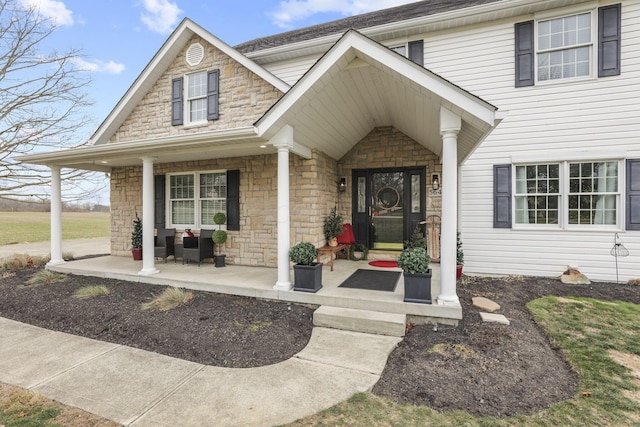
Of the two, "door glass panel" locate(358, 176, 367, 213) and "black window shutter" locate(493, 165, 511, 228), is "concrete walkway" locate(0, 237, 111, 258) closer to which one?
"door glass panel" locate(358, 176, 367, 213)

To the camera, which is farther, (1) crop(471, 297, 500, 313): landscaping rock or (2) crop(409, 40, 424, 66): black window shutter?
(2) crop(409, 40, 424, 66): black window shutter

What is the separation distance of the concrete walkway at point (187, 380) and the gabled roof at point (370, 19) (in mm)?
6491

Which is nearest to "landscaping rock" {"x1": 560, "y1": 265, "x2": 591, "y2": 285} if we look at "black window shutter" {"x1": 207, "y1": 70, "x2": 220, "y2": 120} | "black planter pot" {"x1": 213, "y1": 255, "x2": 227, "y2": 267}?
"black planter pot" {"x1": 213, "y1": 255, "x2": 227, "y2": 267}

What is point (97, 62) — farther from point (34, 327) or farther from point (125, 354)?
point (125, 354)

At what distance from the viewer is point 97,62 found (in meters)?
10.5

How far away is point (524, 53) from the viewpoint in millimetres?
6203

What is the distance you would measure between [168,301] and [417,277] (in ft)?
12.5

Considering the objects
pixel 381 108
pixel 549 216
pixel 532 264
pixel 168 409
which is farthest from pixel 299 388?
pixel 549 216

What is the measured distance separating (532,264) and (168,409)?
713 centimetres

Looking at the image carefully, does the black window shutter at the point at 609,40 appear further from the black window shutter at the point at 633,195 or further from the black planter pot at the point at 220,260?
the black planter pot at the point at 220,260

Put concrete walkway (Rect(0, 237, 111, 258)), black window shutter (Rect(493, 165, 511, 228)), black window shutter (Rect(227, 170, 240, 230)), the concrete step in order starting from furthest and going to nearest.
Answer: concrete walkway (Rect(0, 237, 111, 258))
black window shutter (Rect(227, 170, 240, 230))
black window shutter (Rect(493, 165, 511, 228))
the concrete step

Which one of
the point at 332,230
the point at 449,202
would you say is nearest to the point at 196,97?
the point at 332,230

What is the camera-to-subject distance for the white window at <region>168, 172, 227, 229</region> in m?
7.00

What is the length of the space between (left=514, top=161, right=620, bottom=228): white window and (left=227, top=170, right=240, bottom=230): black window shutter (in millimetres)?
6241
